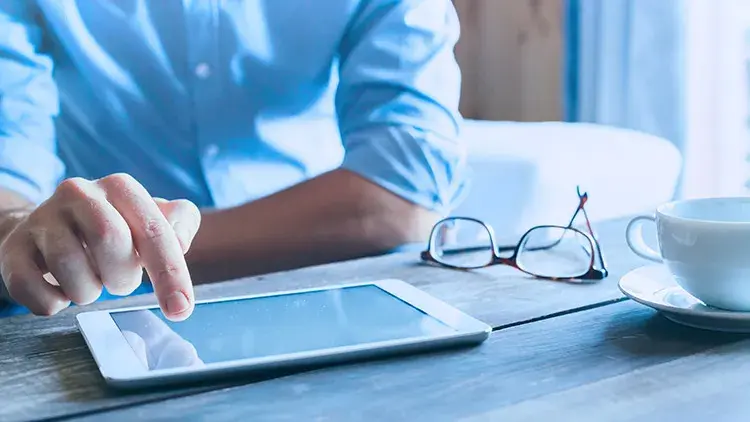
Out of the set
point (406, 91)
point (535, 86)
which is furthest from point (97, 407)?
point (535, 86)

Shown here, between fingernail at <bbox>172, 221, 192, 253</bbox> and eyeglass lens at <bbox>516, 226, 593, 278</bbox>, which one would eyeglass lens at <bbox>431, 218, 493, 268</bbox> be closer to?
eyeglass lens at <bbox>516, 226, 593, 278</bbox>

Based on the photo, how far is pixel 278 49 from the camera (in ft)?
3.61

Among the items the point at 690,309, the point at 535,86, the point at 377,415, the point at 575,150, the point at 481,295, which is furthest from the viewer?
the point at 535,86

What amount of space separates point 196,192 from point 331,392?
0.70 metres

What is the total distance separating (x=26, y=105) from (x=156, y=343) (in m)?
0.59

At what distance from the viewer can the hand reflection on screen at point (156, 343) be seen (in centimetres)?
49

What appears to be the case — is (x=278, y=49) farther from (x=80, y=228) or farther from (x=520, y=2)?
(x=520, y=2)

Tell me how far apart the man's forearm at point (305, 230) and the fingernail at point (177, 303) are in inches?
16.5

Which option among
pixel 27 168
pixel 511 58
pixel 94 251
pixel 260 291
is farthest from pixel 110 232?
pixel 511 58

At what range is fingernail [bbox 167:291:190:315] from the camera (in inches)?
20.9

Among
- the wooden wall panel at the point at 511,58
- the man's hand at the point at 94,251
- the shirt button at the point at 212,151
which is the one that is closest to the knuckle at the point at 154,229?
the man's hand at the point at 94,251

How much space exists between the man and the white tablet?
33 cm

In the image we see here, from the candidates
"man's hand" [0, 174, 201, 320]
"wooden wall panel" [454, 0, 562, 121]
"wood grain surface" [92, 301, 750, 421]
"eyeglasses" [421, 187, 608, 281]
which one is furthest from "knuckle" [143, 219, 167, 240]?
"wooden wall panel" [454, 0, 562, 121]

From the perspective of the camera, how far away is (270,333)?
55 centimetres
